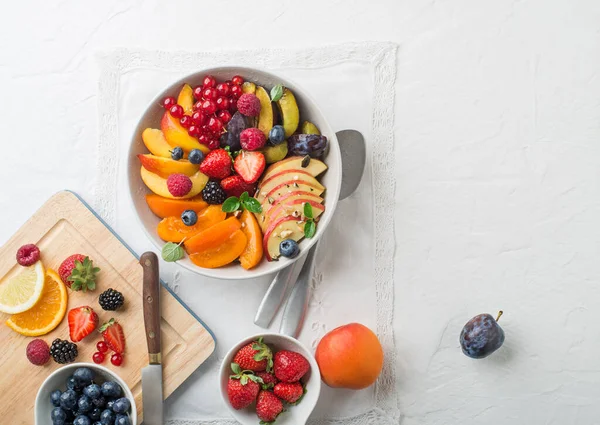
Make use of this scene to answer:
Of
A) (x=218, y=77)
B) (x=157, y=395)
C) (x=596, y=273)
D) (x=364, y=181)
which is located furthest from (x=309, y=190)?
(x=596, y=273)

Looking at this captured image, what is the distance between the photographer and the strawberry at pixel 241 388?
4.91 ft

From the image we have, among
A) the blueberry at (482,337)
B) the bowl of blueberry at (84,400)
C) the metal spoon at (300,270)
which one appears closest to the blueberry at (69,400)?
the bowl of blueberry at (84,400)

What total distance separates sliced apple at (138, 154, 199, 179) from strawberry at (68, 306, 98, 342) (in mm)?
426

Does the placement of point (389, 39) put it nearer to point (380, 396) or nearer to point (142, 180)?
point (142, 180)

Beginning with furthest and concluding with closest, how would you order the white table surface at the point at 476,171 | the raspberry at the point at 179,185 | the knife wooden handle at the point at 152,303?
the white table surface at the point at 476,171
the knife wooden handle at the point at 152,303
the raspberry at the point at 179,185

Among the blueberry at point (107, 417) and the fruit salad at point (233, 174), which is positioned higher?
the fruit salad at point (233, 174)

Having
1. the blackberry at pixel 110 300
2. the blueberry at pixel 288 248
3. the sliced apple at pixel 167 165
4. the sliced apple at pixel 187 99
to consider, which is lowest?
the blackberry at pixel 110 300

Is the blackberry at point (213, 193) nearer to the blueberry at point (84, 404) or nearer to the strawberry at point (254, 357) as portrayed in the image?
the strawberry at point (254, 357)

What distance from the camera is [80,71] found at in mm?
1717

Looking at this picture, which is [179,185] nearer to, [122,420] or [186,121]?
[186,121]

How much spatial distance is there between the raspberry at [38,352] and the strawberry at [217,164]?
63 centimetres

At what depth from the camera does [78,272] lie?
1593mm

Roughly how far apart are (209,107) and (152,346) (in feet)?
2.02

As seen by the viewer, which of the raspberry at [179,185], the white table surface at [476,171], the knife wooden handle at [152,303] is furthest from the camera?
the white table surface at [476,171]
